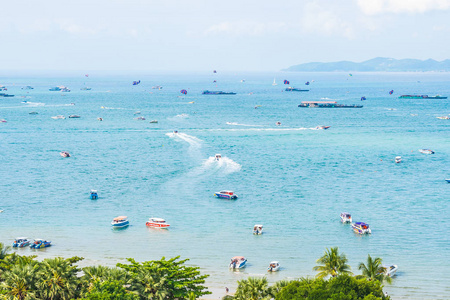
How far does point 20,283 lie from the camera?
4350cm

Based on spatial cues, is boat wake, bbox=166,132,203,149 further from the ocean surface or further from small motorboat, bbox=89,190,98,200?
small motorboat, bbox=89,190,98,200

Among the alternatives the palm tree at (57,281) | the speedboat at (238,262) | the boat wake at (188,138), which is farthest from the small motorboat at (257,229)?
the boat wake at (188,138)

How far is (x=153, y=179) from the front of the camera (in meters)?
105

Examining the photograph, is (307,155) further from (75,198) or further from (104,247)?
(104,247)

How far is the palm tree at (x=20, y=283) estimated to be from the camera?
4312 centimetres

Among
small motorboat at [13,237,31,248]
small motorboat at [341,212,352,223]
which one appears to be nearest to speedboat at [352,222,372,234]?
small motorboat at [341,212,352,223]

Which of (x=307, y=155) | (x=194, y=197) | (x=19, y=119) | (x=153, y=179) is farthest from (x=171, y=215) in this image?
(x=19, y=119)

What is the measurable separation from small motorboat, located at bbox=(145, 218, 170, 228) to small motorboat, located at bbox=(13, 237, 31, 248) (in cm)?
1676

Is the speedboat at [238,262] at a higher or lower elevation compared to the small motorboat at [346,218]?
lower

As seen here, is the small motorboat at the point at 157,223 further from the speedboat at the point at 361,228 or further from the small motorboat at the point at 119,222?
the speedboat at the point at 361,228

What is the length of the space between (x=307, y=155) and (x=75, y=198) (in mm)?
59858

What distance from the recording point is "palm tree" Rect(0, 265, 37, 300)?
4312 centimetres

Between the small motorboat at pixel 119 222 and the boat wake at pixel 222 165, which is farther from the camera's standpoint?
the boat wake at pixel 222 165

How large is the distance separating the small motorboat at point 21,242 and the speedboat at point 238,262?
92.6 feet
